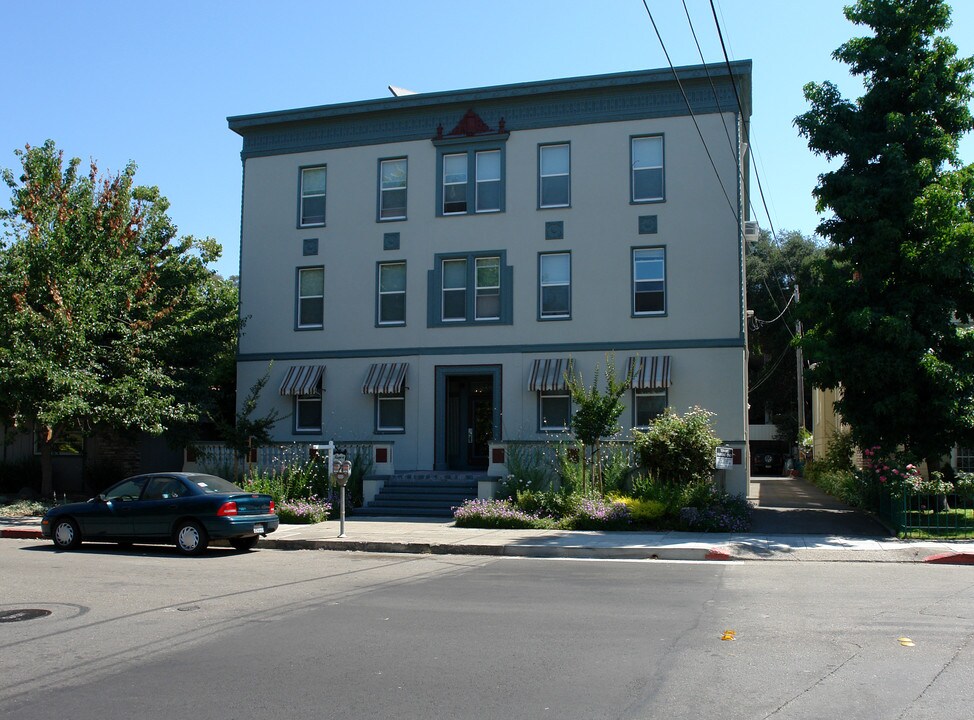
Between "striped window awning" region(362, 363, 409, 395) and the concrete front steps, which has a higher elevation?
"striped window awning" region(362, 363, 409, 395)

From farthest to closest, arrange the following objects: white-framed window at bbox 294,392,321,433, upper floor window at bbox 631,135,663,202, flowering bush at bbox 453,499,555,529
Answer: white-framed window at bbox 294,392,321,433
upper floor window at bbox 631,135,663,202
flowering bush at bbox 453,499,555,529

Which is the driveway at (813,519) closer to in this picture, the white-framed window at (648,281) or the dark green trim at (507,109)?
the white-framed window at (648,281)

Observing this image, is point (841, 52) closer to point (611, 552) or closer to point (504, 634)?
point (611, 552)

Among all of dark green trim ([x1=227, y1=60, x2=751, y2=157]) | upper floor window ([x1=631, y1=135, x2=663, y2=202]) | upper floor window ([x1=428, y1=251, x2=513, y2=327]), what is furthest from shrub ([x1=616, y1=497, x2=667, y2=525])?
dark green trim ([x1=227, y1=60, x2=751, y2=157])

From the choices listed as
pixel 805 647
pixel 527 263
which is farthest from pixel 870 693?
pixel 527 263

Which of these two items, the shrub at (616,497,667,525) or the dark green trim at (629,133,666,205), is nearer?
the shrub at (616,497,667,525)

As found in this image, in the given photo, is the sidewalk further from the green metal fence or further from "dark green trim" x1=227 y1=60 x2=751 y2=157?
"dark green trim" x1=227 y1=60 x2=751 y2=157

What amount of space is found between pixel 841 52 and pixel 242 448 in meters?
16.5

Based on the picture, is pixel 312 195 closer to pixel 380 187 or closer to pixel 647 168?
pixel 380 187

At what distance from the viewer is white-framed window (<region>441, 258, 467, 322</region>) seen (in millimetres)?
24906

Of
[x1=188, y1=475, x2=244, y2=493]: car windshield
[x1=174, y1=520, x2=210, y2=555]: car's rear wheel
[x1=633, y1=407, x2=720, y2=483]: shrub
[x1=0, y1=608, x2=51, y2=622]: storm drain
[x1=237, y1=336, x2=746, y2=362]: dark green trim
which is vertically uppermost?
[x1=237, y1=336, x2=746, y2=362]: dark green trim

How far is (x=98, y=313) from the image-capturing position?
21.7m

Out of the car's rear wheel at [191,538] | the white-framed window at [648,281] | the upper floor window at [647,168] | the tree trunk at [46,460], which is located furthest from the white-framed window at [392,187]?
the car's rear wheel at [191,538]

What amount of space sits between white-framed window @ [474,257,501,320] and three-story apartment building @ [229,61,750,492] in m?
0.06
